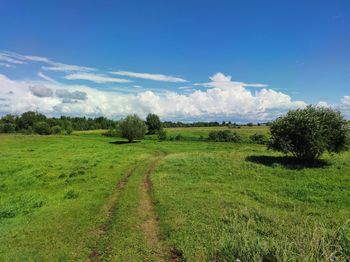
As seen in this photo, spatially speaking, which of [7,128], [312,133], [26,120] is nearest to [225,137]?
[312,133]

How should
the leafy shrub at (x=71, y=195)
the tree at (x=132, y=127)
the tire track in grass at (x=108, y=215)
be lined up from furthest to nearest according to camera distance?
the tree at (x=132, y=127), the leafy shrub at (x=71, y=195), the tire track in grass at (x=108, y=215)

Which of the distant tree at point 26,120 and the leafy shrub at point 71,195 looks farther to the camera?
the distant tree at point 26,120

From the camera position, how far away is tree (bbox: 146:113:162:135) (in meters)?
105

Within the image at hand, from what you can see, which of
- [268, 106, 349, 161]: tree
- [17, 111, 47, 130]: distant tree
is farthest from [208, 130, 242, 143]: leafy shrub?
[17, 111, 47, 130]: distant tree

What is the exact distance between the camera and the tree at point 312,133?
26281mm

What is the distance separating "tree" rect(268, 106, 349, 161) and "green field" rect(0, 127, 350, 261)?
4.13 metres

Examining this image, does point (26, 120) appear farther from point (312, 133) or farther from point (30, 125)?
point (312, 133)

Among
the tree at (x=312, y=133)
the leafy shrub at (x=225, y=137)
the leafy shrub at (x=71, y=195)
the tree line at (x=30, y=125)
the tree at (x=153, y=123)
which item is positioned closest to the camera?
the leafy shrub at (x=71, y=195)

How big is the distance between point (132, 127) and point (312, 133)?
53.2m

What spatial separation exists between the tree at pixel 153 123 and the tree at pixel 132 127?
103 ft

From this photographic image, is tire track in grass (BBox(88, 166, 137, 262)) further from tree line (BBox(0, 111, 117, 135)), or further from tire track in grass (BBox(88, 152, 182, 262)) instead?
tree line (BBox(0, 111, 117, 135))

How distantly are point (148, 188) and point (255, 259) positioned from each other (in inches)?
474

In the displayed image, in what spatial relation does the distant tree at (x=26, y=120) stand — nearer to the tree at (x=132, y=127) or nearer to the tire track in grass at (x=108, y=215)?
the tree at (x=132, y=127)

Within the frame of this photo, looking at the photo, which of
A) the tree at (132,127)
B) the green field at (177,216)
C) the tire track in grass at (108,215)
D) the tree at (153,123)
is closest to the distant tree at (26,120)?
the tree at (153,123)
